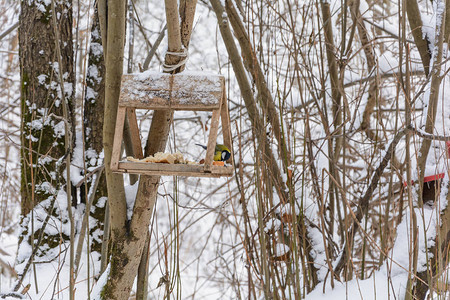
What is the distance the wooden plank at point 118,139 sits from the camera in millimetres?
1398

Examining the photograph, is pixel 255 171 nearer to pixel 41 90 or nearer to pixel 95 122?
pixel 95 122

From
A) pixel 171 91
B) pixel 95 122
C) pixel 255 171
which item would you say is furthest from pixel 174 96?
pixel 95 122

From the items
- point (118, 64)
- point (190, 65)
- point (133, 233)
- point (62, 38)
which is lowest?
point (133, 233)

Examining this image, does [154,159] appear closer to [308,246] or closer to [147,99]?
[147,99]

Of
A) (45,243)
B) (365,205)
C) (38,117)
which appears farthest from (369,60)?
(45,243)

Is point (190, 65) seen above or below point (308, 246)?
above

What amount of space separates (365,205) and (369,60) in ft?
3.70

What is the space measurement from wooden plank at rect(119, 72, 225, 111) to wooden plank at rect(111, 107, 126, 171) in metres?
0.04

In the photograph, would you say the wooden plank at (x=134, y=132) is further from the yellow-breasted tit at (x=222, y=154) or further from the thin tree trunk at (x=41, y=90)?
the thin tree trunk at (x=41, y=90)

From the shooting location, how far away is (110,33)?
1467mm

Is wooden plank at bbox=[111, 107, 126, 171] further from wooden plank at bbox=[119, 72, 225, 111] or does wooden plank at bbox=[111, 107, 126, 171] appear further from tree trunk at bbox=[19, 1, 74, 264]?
tree trunk at bbox=[19, 1, 74, 264]

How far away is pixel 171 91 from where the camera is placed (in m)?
1.51

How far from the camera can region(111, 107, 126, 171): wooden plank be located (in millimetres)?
1398

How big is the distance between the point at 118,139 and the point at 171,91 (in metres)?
0.24
